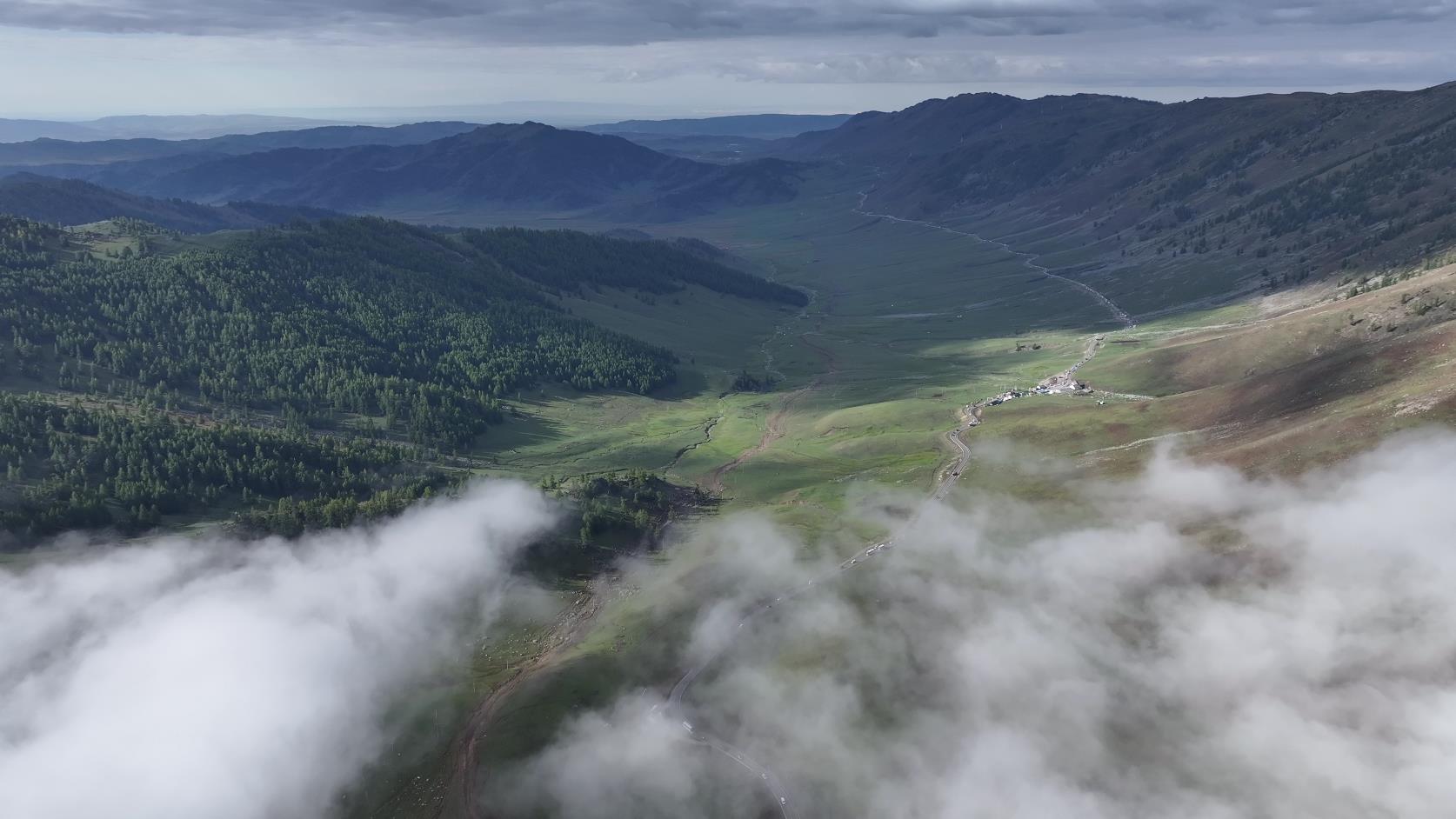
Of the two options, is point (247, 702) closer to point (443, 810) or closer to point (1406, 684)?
point (443, 810)

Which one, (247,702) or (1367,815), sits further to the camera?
(247,702)

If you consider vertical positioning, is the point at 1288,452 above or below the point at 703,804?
above

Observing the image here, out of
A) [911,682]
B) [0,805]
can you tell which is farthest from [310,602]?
[911,682]

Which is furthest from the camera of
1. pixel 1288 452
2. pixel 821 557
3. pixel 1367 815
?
pixel 821 557

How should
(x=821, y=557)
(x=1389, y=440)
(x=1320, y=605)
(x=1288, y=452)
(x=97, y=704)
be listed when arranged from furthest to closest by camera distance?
(x=821, y=557)
(x=1288, y=452)
(x=1389, y=440)
(x=97, y=704)
(x=1320, y=605)

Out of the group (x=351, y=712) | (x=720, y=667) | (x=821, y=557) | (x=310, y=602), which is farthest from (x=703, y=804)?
(x=310, y=602)

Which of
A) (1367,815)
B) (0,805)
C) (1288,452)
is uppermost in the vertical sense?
(1288,452)

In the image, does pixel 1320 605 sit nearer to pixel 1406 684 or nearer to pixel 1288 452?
pixel 1406 684

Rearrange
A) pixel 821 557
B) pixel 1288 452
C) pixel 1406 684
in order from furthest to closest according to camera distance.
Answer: pixel 821 557
pixel 1288 452
pixel 1406 684

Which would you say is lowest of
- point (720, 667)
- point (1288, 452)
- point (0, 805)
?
point (0, 805)

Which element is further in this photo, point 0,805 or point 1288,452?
point 1288,452
